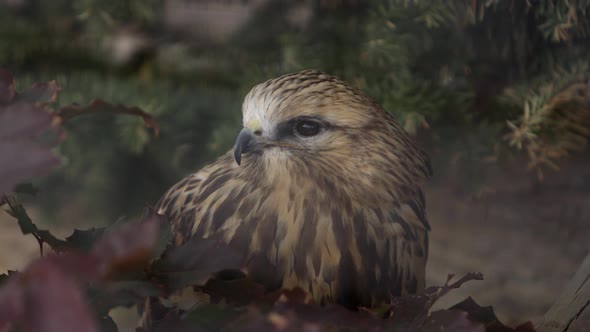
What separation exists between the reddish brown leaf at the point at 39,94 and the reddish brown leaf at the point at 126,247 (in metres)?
0.17

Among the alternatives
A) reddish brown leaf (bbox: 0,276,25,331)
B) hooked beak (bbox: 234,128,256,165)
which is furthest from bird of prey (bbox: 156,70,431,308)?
reddish brown leaf (bbox: 0,276,25,331)

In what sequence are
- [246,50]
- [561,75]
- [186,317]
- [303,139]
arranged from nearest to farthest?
[186,317] → [303,139] → [561,75] → [246,50]

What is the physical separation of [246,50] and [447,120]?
48 cm

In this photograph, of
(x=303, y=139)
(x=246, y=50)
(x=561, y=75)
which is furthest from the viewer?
(x=246, y=50)

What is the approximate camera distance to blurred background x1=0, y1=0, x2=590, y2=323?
59cm

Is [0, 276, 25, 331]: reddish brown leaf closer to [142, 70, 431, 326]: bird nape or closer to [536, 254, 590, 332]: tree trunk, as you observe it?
[142, 70, 431, 326]: bird nape

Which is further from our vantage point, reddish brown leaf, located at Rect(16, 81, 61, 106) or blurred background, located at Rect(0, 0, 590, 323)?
blurred background, located at Rect(0, 0, 590, 323)

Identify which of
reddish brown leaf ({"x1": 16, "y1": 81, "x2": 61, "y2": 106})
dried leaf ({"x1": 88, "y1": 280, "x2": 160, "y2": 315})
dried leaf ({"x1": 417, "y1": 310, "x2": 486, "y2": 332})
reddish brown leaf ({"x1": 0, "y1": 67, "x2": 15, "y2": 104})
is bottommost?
dried leaf ({"x1": 417, "y1": 310, "x2": 486, "y2": 332})

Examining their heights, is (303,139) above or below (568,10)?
below

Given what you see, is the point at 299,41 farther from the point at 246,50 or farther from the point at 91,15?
the point at 91,15

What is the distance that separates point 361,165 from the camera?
1.65 feet

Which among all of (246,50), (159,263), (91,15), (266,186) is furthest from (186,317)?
(91,15)

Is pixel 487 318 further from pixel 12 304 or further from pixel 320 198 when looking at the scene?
pixel 12 304

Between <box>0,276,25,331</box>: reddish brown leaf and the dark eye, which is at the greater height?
the dark eye
